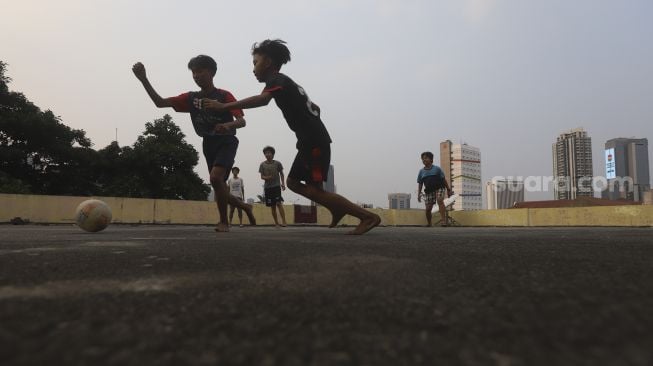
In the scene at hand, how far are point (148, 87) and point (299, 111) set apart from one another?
205 cm

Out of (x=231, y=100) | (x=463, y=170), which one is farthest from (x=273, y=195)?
(x=463, y=170)

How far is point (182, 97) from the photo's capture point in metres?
5.06

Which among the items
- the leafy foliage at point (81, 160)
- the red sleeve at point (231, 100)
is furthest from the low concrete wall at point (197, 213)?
the red sleeve at point (231, 100)

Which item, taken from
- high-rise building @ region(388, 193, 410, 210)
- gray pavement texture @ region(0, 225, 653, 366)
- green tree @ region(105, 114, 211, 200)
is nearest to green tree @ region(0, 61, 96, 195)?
green tree @ region(105, 114, 211, 200)

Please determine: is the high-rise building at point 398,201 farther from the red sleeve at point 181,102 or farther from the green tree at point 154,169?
the red sleeve at point 181,102

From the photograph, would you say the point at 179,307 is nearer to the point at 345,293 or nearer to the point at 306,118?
the point at 345,293

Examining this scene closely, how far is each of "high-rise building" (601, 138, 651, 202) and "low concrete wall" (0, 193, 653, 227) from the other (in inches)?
4158

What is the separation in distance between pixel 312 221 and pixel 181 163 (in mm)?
13118

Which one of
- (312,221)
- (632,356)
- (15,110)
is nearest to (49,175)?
(15,110)

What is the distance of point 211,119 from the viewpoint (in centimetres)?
502

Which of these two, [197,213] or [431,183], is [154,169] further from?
[431,183]

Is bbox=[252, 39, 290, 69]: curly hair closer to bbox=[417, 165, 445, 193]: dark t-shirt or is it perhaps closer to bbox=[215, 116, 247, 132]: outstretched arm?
bbox=[215, 116, 247, 132]: outstretched arm

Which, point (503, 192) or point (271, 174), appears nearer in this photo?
point (271, 174)

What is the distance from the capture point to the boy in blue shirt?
377 inches
